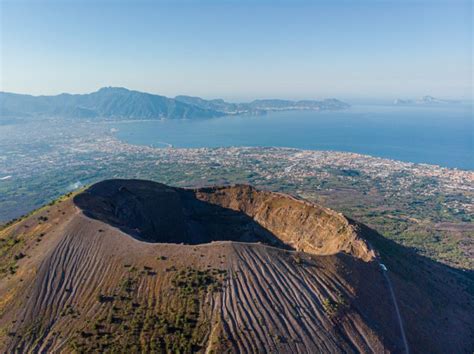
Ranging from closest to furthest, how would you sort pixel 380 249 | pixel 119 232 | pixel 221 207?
pixel 119 232 → pixel 380 249 → pixel 221 207

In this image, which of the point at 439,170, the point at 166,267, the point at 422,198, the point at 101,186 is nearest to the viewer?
the point at 166,267

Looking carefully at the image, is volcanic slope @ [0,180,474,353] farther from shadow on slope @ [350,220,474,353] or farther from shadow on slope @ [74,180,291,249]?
shadow on slope @ [74,180,291,249]

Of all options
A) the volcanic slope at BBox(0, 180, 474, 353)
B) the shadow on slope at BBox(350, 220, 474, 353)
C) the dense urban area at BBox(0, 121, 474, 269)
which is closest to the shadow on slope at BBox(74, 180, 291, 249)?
the volcanic slope at BBox(0, 180, 474, 353)

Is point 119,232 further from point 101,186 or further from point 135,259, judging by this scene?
point 101,186

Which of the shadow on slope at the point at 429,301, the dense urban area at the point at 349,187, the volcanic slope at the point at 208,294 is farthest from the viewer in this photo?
the dense urban area at the point at 349,187

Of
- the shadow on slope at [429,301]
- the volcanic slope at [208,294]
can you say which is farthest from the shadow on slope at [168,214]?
the shadow on slope at [429,301]

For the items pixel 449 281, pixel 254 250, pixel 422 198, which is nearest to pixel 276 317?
pixel 254 250

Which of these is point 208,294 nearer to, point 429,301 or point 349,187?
point 429,301

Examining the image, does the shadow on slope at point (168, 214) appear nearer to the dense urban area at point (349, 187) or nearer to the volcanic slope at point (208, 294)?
the volcanic slope at point (208, 294)
